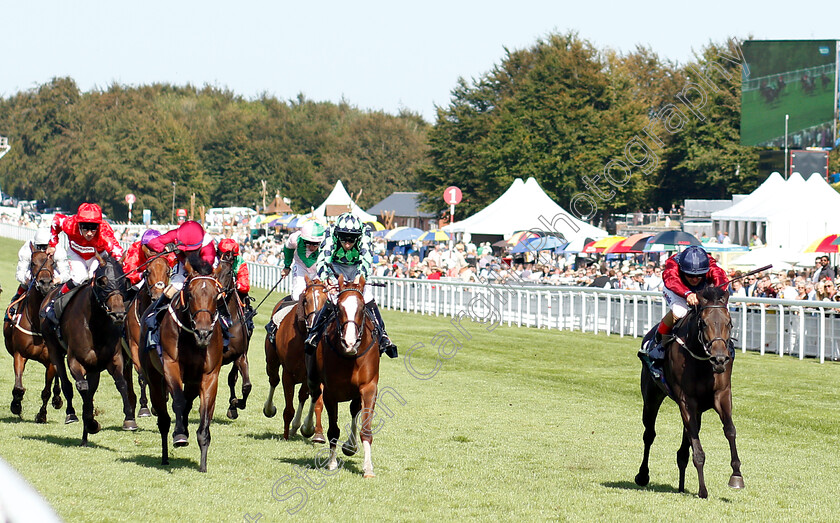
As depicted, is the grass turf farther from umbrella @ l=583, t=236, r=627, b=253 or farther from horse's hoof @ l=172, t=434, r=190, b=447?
umbrella @ l=583, t=236, r=627, b=253

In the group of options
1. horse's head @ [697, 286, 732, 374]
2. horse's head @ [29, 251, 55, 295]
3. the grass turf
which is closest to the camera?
the grass turf

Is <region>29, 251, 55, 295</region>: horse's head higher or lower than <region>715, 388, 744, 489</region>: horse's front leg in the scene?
higher

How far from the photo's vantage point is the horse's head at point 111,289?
977 cm

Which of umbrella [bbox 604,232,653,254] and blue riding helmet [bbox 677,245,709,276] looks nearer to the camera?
blue riding helmet [bbox 677,245,709,276]

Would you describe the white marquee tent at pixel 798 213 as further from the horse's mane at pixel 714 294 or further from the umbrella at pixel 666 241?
the horse's mane at pixel 714 294

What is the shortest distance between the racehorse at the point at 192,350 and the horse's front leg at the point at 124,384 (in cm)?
139

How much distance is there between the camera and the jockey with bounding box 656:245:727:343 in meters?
8.20

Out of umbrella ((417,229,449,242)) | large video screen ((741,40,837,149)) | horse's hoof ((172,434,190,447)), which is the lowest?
horse's hoof ((172,434,190,447))

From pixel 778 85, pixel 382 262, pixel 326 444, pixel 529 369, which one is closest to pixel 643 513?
pixel 326 444

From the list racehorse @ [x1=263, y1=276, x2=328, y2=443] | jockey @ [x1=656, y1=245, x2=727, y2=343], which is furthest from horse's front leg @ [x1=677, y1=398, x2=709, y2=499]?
racehorse @ [x1=263, y1=276, x2=328, y2=443]

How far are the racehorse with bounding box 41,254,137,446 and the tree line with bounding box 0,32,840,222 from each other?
18.4 m

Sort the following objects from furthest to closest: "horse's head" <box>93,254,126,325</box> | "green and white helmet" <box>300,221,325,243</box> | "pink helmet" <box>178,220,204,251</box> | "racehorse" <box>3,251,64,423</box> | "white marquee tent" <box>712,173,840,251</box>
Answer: "white marquee tent" <box>712,173,840,251</box> < "racehorse" <box>3,251,64,423</box> < "green and white helmet" <box>300,221,325,243</box> < "horse's head" <box>93,254,126,325</box> < "pink helmet" <box>178,220,204,251</box>

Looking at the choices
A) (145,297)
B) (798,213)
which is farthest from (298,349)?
(798,213)

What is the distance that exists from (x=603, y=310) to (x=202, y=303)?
16050 mm
